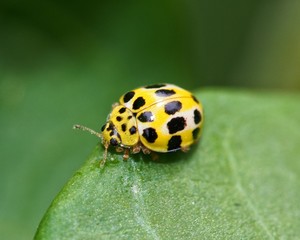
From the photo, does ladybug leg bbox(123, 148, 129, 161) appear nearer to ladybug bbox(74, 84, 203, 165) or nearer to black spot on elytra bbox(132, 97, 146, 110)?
ladybug bbox(74, 84, 203, 165)

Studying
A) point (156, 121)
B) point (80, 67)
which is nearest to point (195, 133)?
point (156, 121)

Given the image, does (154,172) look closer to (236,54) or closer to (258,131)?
(258,131)

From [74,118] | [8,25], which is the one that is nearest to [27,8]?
[8,25]

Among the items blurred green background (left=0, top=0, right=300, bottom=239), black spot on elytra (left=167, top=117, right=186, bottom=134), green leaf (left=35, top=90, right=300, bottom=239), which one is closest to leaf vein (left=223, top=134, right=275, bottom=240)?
green leaf (left=35, top=90, right=300, bottom=239)

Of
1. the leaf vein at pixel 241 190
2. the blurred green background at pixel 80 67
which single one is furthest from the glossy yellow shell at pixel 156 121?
the blurred green background at pixel 80 67

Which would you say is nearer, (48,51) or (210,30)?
(48,51)

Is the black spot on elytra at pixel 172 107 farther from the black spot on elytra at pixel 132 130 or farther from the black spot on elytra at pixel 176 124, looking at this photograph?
the black spot on elytra at pixel 132 130
